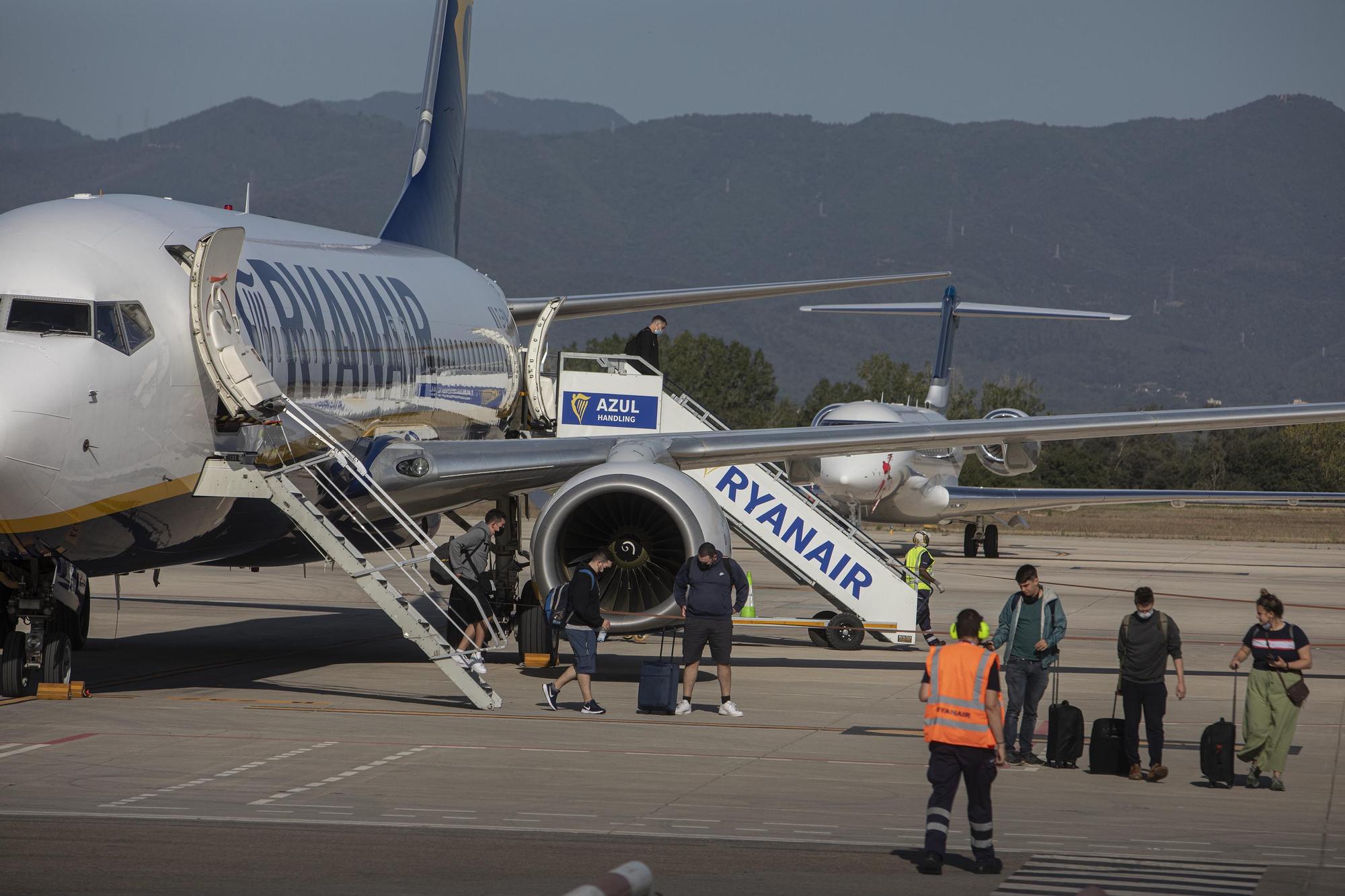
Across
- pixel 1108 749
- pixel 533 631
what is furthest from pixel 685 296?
pixel 1108 749

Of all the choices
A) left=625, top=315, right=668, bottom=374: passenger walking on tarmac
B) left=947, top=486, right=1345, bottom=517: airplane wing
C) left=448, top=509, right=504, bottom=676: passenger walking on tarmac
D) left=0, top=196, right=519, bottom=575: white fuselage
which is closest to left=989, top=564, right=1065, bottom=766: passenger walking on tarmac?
left=448, top=509, right=504, bottom=676: passenger walking on tarmac

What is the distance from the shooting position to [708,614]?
1527 centimetres

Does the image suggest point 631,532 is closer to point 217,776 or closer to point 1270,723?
point 217,776

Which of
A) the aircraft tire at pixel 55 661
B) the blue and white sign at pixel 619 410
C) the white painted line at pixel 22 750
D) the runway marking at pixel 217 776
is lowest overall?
the white painted line at pixel 22 750

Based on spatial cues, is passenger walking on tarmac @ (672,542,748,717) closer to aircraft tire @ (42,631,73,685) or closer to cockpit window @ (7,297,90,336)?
aircraft tire @ (42,631,73,685)

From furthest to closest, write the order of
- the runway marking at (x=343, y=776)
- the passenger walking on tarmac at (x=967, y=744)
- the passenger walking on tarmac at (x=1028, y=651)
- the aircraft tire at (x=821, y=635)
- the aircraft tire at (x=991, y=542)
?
the aircraft tire at (x=991, y=542) < the aircraft tire at (x=821, y=635) < the passenger walking on tarmac at (x=1028, y=651) < the runway marking at (x=343, y=776) < the passenger walking on tarmac at (x=967, y=744)

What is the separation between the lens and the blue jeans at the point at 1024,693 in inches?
528

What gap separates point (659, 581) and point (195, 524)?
199 inches

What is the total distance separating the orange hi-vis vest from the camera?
31.2ft

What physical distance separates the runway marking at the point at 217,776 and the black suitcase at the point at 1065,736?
18.7 ft

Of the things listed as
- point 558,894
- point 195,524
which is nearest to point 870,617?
point 195,524

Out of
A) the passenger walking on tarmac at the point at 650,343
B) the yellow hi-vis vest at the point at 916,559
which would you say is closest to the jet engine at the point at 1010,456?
the yellow hi-vis vest at the point at 916,559

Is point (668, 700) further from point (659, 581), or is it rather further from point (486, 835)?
point (486, 835)

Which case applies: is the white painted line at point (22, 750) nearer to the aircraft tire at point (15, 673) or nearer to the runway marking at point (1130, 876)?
the aircraft tire at point (15, 673)
